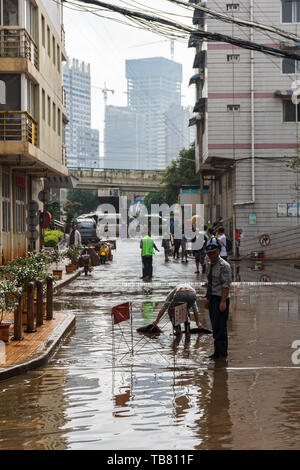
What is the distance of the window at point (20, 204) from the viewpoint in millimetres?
32469

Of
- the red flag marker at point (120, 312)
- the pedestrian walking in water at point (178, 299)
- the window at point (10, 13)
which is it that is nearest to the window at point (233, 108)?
the window at point (10, 13)

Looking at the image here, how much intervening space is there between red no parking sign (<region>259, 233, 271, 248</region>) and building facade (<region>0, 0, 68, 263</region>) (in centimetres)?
1068

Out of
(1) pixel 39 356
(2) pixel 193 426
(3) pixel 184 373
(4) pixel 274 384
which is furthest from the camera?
(1) pixel 39 356

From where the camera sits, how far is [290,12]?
125 feet

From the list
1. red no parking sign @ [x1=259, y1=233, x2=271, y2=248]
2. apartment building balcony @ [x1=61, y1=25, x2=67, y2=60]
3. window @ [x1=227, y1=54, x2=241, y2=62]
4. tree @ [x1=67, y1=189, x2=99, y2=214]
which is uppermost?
apartment building balcony @ [x1=61, y1=25, x2=67, y2=60]

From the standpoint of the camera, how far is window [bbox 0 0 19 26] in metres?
28.1

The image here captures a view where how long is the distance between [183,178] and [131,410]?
68167 mm

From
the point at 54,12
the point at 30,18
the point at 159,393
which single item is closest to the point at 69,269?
the point at 30,18

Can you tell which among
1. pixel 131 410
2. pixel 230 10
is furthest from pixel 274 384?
pixel 230 10

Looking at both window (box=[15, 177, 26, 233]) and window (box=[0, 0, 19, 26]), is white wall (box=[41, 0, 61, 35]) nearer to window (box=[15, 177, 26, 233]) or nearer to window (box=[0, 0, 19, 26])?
window (box=[0, 0, 19, 26])

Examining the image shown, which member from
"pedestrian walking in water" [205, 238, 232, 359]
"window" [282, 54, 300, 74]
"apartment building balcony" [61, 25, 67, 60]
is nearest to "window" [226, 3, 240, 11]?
"window" [282, 54, 300, 74]

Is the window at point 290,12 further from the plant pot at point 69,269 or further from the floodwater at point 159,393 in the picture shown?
the floodwater at point 159,393
